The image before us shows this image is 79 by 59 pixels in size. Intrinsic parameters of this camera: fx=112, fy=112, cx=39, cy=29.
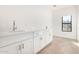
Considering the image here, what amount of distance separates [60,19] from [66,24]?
101 mm

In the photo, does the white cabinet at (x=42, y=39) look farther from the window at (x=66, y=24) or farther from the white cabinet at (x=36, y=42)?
the window at (x=66, y=24)

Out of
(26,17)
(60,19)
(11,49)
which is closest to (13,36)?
(11,49)

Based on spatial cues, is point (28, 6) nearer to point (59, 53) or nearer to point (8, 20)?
point (8, 20)

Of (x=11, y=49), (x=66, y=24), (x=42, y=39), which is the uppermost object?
(x=66, y=24)

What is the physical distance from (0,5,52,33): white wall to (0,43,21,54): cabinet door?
20cm

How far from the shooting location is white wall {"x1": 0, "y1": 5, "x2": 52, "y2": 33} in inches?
54.6

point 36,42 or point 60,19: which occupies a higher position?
point 60,19

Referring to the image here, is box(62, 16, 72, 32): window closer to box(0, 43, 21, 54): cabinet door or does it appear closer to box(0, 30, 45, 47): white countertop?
box(0, 30, 45, 47): white countertop

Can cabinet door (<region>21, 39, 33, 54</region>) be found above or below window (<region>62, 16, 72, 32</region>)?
below

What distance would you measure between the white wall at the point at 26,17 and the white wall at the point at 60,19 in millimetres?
91

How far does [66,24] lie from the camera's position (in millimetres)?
1453

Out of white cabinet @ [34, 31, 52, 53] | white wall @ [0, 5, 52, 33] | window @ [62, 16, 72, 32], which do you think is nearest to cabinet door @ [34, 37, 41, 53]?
white cabinet @ [34, 31, 52, 53]

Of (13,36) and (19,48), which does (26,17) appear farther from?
(19,48)
